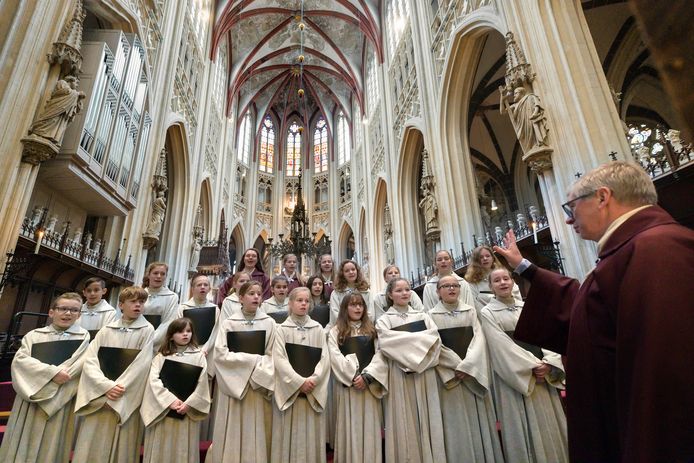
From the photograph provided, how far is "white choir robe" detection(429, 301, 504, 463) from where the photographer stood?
2.76m

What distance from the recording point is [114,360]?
276cm

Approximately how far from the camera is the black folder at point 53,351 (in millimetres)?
2746

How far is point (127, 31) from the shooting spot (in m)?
7.64

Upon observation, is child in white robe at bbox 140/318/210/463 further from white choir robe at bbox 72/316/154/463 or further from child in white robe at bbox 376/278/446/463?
child in white robe at bbox 376/278/446/463

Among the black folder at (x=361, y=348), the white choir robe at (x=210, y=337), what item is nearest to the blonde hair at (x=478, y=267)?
the black folder at (x=361, y=348)


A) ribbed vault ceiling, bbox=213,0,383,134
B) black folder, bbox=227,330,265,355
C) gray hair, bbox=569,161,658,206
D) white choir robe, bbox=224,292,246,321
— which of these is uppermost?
ribbed vault ceiling, bbox=213,0,383,134

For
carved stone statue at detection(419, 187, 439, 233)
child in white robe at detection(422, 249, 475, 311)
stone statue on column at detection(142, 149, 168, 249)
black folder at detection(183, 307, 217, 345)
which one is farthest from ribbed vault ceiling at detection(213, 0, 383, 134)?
black folder at detection(183, 307, 217, 345)

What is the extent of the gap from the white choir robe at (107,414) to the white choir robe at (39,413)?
20cm

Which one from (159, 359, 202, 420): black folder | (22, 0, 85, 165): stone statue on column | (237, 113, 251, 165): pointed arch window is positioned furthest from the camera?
(237, 113, 251, 165): pointed arch window

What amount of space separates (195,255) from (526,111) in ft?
39.3

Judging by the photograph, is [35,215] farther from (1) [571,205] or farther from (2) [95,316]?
(1) [571,205]

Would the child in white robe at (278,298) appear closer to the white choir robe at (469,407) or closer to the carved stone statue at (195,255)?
the white choir robe at (469,407)

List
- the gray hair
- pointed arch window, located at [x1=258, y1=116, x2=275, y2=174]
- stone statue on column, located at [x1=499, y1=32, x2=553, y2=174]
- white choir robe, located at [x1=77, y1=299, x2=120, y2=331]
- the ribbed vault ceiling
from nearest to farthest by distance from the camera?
the gray hair < white choir robe, located at [x1=77, y1=299, x2=120, y2=331] < stone statue on column, located at [x1=499, y1=32, x2=553, y2=174] < the ribbed vault ceiling < pointed arch window, located at [x1=258, y1=116, x2=275, y2=174]

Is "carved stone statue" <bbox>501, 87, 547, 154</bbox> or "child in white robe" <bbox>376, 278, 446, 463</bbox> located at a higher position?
"carved stone statue" <bbox>501, 87, 547, 154</bbox>
